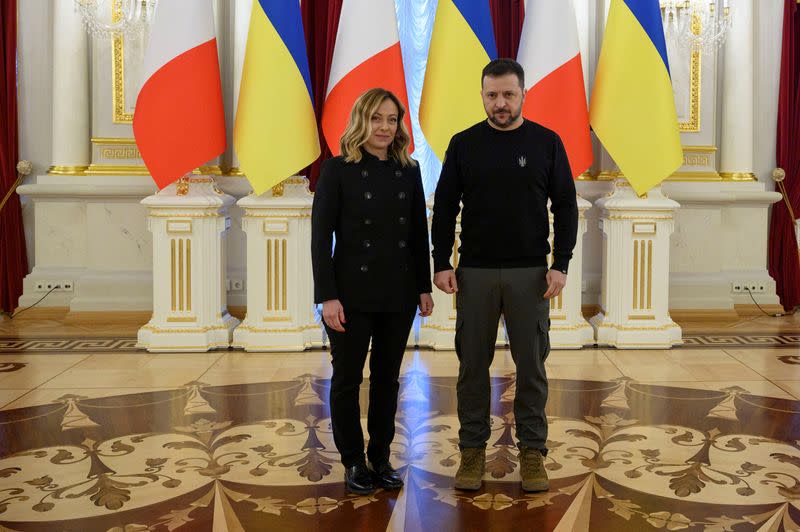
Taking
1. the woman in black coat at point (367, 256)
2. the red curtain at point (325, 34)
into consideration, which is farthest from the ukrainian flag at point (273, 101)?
the woman in black coat at point (367, 256)

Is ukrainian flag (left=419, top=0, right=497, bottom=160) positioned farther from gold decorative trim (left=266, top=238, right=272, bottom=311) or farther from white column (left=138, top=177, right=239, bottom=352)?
white column (left=138, top=177, right=239, bottom=352)

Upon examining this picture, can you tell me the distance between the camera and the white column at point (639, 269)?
5.82 m

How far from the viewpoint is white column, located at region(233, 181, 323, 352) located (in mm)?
5766

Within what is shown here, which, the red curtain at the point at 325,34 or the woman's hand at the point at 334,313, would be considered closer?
the woman's hand at the point at 334,313

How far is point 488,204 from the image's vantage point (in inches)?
121

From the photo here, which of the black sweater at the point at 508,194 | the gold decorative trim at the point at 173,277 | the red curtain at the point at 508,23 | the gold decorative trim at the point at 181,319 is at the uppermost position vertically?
the red curtain at the point at 508,23

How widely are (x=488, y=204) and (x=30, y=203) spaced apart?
16.8 ft

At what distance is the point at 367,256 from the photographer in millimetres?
3006

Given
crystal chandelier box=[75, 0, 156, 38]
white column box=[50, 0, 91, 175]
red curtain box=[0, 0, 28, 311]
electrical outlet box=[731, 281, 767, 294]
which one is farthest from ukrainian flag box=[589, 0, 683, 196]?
red curtain box=[0, 0, 28, 311]

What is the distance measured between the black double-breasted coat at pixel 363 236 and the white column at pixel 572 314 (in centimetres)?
301

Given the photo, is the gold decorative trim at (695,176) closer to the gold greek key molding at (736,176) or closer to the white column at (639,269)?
the gold greek key molding at (736,176)

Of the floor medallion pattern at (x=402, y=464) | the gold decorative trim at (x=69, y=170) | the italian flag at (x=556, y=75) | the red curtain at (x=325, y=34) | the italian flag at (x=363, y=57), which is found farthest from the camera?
the gold decorative trim at (x=69, y=170)

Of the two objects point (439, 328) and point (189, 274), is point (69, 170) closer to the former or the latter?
point (189, 274)

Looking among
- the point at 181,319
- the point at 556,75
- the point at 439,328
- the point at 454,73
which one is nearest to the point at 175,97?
the point at 181,319
